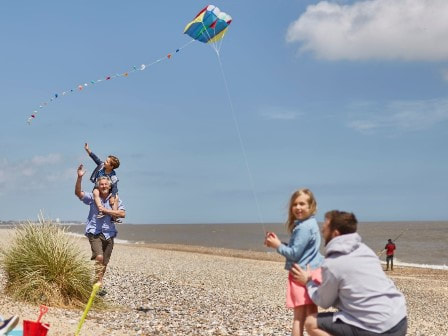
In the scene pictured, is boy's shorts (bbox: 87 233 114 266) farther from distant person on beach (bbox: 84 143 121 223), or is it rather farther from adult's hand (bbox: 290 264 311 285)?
adult's hand (bbox: 290 264 311 285)

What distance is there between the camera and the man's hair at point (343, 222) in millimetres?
4574

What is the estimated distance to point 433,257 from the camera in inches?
1567

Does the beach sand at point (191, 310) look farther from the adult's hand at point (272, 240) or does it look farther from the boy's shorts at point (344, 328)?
the boy's shorts at point (344, 328)

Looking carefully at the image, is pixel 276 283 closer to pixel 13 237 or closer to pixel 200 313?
pixel 200 313

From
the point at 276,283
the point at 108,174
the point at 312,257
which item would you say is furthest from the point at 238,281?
the point at 312,257

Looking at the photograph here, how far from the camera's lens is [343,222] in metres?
4.58

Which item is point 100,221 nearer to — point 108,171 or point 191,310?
point 108,171

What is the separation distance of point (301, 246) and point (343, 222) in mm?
684

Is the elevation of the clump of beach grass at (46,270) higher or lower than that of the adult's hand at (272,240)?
lower

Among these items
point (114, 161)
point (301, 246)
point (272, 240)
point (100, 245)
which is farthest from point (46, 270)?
point (301, 246)

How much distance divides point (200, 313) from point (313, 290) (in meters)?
4.98

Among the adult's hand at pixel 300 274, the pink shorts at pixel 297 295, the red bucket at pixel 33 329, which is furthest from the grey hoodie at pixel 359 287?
the red bucket at pixel 33 329

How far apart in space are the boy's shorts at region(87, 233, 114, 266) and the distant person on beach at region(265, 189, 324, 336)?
174 inches

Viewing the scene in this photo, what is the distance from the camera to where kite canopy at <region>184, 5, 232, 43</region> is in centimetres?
886
